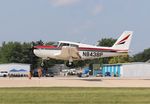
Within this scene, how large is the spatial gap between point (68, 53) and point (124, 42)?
380 inches

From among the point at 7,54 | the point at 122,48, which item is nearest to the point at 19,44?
the point at 7,54

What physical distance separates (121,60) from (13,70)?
54.5 meters

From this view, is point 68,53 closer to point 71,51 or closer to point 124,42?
point 71,51

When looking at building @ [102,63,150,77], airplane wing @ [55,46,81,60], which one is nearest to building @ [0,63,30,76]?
building @ [102,63,150,77]

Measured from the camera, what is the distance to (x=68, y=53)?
53.9 m

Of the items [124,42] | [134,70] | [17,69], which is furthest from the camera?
[17,69]

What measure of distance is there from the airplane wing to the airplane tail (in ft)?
21.4

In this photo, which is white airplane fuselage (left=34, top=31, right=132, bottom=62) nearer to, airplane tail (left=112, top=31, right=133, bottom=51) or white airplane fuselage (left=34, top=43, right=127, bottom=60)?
white airplane fuselage (left=34, top=43, right=127, bottom=60)

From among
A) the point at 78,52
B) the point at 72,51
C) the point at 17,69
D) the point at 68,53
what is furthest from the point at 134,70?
the point at 72,51

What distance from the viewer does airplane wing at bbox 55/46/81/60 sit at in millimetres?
52938

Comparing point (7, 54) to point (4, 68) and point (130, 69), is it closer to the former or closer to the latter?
point (4, 68)

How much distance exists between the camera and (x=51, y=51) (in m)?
55.7

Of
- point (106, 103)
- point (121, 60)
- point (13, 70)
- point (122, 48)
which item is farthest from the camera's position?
point (121, 60)

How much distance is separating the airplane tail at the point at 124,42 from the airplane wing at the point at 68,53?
21.4 feet
